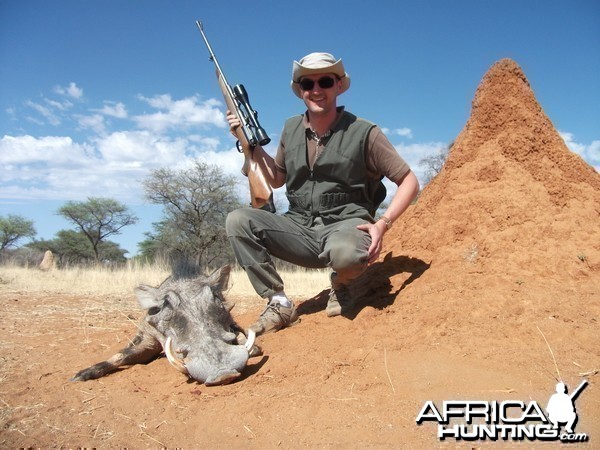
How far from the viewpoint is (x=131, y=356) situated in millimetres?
4176

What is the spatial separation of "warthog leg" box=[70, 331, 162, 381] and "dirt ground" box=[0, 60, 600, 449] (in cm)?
12

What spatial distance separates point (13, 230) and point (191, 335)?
33381mm

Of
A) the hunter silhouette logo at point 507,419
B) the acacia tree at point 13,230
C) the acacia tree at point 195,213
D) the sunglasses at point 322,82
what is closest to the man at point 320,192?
the sunglasses at point 322,82

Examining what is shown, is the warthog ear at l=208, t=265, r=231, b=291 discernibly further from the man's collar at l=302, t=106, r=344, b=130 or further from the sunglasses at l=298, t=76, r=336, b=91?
the sunglasses at l=298, t=76, r=336, b=91

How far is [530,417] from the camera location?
2289 mm

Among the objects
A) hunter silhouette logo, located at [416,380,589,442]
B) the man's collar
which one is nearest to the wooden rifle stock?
the man's collar

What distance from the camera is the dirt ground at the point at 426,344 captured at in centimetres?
251

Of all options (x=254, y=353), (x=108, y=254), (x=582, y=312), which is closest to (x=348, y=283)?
(x=254, y=353)

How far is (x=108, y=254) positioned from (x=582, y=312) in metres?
31.5

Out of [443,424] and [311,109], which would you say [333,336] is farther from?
[311,109]

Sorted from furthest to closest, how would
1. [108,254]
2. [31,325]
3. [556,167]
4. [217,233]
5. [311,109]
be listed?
[108,254] → [217,233] → [31,325] → [311,109] → [556,167]

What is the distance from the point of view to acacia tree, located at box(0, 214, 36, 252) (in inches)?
1216

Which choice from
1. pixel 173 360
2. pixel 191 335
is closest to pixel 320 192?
pixel 191 335

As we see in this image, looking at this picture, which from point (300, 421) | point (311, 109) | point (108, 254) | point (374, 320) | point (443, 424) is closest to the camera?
point (443, 424)
